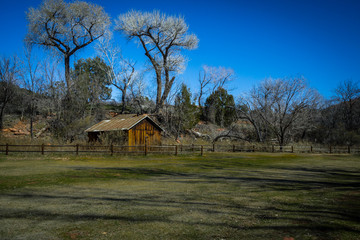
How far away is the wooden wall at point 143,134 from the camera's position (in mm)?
31859

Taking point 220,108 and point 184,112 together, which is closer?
point 184,112

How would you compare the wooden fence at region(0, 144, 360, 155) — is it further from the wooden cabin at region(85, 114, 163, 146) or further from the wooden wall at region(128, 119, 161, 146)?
the wooden cabin at region(85, 114, 163, 146)

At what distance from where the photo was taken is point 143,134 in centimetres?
3328

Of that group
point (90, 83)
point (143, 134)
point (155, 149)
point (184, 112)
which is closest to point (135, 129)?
point (143, 134)

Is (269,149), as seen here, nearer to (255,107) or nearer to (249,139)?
(249,139)

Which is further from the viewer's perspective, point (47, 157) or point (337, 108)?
point (337, 108)

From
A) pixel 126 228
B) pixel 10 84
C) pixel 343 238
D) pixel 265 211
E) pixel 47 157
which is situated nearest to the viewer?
pixel 343 238

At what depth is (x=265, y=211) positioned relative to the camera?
21.9 ft

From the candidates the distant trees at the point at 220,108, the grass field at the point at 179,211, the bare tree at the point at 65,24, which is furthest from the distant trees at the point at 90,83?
the grass field at the point at 179,211

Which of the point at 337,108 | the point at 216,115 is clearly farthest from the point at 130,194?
the point at 337,108

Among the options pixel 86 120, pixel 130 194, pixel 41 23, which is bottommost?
pixel 130 194

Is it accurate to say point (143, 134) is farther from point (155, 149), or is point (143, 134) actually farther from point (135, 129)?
point (155, 149)

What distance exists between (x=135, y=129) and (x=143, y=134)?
1414 millimetres

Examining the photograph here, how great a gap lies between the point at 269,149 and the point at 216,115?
972 inches
